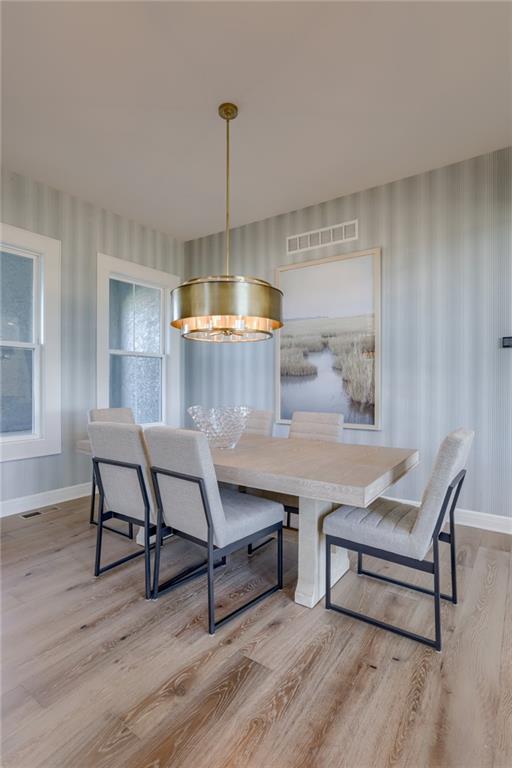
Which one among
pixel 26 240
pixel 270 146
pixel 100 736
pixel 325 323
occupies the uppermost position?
pixel 270 146

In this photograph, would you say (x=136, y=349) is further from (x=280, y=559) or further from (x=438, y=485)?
(x=438, y=485)

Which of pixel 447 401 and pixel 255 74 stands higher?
pixel 255 74

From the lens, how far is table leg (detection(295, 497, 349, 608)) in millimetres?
1941

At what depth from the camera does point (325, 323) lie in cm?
375

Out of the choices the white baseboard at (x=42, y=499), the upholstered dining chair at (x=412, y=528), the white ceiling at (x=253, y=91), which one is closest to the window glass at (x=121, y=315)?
the white ceiling at (x=253, y=91)

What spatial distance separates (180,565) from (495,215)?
11.3 feet

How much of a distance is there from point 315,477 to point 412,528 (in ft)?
1.59

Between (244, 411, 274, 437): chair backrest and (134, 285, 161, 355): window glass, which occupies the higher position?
(134, 285, 161, 355): window glass

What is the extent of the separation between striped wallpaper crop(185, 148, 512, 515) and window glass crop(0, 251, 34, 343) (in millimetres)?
2077

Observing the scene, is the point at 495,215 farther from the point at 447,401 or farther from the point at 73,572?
the point at 73,572

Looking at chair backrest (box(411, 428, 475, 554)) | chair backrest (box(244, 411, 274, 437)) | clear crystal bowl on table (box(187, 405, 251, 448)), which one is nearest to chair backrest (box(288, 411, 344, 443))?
chair backrest (box(244, 411, 274, 437))

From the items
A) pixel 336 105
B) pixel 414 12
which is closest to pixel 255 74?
pixel 336 105

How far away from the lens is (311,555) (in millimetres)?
1943

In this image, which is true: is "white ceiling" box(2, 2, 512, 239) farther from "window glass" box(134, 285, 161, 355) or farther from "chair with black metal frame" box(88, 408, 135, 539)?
"chair with black metal frame" box(88, 408, 135, 539)
